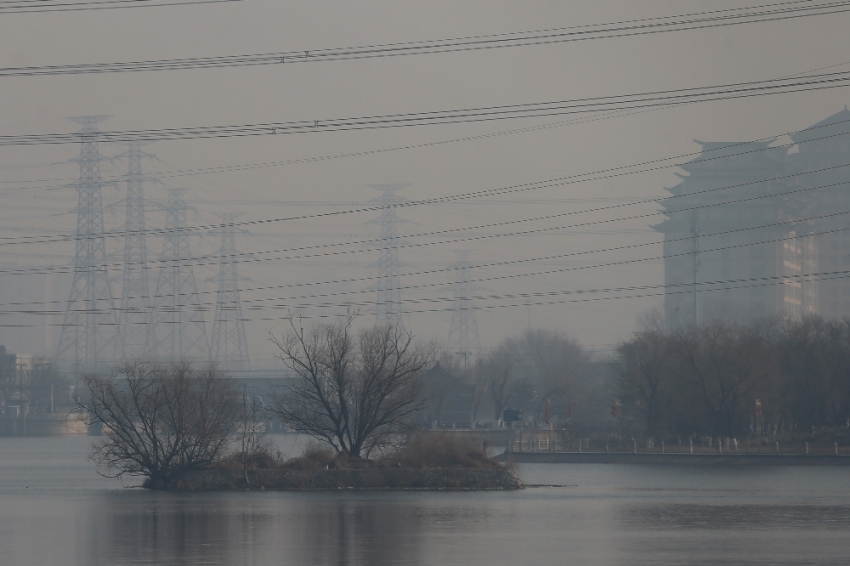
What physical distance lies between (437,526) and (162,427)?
27427 millimetres

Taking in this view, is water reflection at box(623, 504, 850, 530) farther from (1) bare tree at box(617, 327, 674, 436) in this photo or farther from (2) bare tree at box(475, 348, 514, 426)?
(2) bare tree at box(475, 348, 514, 426)

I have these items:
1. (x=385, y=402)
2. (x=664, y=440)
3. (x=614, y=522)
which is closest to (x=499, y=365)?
(x=664, y=440)

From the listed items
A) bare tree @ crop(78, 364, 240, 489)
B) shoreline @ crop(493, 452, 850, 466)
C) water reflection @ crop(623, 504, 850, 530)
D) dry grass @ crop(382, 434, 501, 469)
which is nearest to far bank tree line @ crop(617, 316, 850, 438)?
shoreline @ crop(493, 452, 850, 466)

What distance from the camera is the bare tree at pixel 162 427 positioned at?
2279 inches

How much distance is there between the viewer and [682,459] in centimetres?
8862

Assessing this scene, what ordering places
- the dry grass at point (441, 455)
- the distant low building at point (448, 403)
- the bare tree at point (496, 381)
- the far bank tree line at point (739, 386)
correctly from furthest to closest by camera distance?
the bare tree at point (496, 381), the distant low building at point (448, 403), the far bank tree line at point (739, 386), the dry grass at point (441, 455)

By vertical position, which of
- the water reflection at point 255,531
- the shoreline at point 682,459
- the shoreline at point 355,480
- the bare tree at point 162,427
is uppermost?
the bare tree at point 162,427

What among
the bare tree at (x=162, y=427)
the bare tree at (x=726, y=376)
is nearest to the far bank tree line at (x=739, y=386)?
the bare tree at (x=726, y=376)

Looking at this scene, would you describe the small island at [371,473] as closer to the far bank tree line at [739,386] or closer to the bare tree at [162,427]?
the bare tree at [162,427]

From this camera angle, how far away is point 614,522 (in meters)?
36.6

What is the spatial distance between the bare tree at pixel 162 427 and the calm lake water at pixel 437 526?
1.89m

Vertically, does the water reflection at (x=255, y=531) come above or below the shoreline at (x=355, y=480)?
above

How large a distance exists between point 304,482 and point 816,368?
2289 inches

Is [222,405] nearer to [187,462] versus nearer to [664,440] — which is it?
[187,462]
